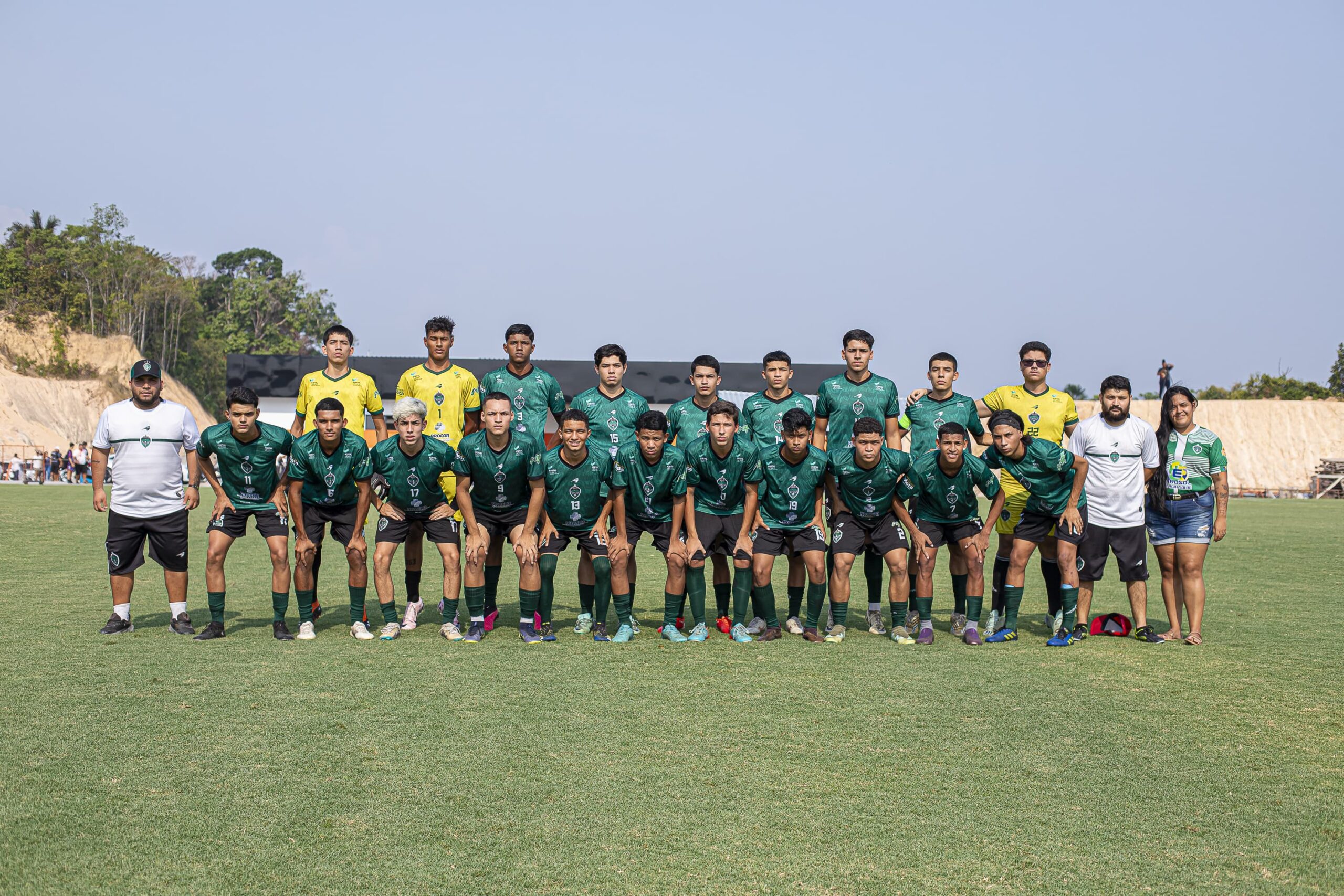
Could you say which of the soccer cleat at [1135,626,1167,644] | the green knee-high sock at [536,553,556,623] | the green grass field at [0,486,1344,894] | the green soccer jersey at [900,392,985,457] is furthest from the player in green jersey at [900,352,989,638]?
the green knee-high sock at [536,553,556,623]

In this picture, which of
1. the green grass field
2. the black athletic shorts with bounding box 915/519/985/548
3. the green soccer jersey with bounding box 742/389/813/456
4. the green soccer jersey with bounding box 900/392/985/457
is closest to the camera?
the green grass field

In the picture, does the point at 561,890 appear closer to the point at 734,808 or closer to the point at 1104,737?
the point at 734,808

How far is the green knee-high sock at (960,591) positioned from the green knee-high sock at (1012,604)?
0.31m

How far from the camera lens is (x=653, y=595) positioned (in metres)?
10.5

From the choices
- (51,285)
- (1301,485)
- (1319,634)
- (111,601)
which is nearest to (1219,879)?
(1319,634)

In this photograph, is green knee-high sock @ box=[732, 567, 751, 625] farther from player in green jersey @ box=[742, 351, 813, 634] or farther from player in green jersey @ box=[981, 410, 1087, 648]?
player in green jersey @ box=[981, 410, 1087, 648]

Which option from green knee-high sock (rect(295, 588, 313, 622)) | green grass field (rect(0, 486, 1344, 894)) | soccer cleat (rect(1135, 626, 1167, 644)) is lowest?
soccer cleat (rect(1135, 626, 1167, 644))

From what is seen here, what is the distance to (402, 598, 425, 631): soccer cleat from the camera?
8109 mm

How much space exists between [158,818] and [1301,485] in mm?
65631

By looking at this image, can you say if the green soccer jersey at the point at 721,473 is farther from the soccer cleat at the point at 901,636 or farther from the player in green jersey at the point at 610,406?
the soccer cleat at the point at 901,636

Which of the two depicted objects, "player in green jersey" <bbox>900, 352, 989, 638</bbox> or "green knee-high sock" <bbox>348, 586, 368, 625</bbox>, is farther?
"player in green jersey" <bbox>900, 352, 989, 638</bbox>

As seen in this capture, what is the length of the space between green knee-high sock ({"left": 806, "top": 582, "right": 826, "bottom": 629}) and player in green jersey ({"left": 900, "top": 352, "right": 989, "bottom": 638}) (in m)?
0.79

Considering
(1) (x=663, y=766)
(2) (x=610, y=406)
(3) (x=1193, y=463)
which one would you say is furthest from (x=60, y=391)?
(1) (x=663, y=766)

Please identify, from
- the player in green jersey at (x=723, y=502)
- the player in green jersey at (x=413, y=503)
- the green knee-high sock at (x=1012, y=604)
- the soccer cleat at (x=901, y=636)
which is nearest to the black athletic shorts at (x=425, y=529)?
the player in green jersey at (x=413, y=503)
